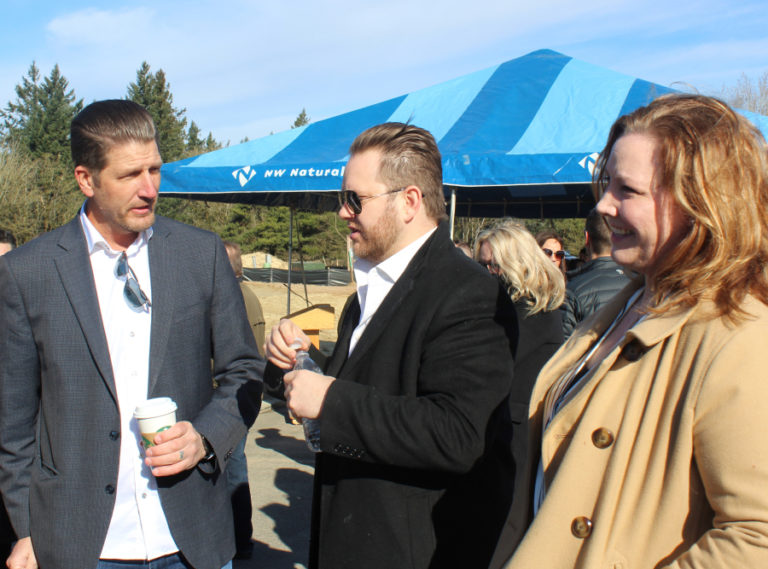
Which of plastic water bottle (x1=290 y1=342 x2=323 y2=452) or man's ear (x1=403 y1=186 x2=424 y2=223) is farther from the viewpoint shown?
man's ear (x1=403 y1=186 x2=424 y2=223)

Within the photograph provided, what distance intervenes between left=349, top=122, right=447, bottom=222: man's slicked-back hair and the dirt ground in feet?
38.3

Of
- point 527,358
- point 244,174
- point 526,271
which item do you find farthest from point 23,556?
point 244,174

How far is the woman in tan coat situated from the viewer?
1.03 meters

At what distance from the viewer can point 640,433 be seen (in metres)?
1.14

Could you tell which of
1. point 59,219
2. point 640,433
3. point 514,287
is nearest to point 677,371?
point 640,433

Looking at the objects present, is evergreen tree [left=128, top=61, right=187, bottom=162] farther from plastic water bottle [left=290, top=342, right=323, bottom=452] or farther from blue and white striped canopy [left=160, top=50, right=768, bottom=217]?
plastic water bottle [left=290, top=342, right=323, bottom=452]

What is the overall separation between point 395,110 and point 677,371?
7.35 m

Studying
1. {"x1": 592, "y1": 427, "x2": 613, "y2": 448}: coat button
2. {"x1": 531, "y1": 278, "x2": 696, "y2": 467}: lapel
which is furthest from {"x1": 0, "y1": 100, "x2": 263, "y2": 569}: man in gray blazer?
{"x1": 592, "y1": 427, "x2": 613, "y2": 448}: coat button

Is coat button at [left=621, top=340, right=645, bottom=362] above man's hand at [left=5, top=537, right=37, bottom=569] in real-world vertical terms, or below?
above

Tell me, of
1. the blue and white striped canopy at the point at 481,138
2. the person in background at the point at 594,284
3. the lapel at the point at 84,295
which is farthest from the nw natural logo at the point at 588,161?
the lapel at the point at 84,295

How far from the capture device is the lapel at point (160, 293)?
1.92 m

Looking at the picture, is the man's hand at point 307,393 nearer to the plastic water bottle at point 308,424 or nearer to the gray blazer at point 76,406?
the plastic water bottle at point 308,424

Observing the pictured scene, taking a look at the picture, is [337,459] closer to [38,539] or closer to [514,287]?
[38,539]

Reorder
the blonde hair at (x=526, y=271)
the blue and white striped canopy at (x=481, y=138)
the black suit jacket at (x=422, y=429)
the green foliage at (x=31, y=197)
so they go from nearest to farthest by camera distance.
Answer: the black suit jacket at (x=422, y=429) → the blonde hair at (x=526, y=271) → the blue and white striped canopy at (x=481, y=138) → the green foliage at (x=31, y=197)
